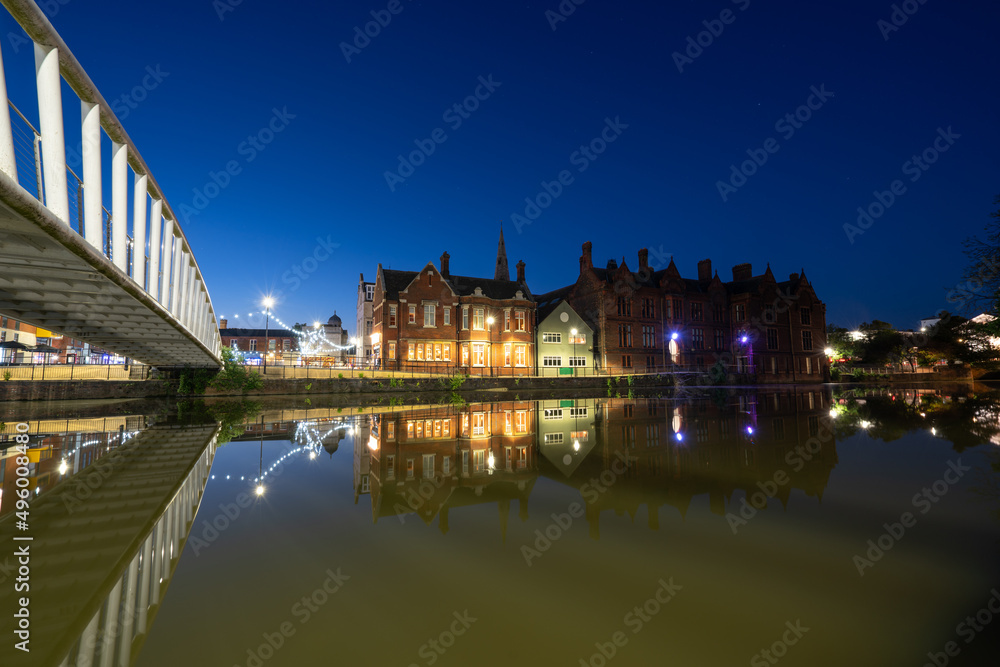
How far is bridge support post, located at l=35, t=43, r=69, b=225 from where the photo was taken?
236 inches

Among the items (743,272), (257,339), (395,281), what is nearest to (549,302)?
(395,281)

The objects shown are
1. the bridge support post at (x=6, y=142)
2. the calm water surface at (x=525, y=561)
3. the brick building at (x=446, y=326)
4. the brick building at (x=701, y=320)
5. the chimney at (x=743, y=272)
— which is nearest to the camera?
the calm water surface at (x=525, y=561)

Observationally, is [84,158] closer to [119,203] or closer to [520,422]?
[119,203]

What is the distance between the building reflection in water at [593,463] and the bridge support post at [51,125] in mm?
5680

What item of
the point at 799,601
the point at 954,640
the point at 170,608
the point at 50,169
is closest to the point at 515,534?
the point at 799,601

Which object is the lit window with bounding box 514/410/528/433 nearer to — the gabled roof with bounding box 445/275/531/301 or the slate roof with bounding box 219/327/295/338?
the gabled roof with bounding box 445/275/531/301

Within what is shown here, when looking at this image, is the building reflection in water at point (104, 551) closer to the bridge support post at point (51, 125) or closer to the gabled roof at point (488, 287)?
the bridge support post at point (51, 125)

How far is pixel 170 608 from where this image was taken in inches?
117

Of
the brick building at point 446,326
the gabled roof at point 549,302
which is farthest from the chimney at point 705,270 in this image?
the brick building at point 446,326

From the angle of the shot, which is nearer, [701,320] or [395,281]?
[395,281]

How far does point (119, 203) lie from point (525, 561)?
9904mm

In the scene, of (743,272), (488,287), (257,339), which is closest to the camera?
(488,287)

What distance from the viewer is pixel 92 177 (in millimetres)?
7262

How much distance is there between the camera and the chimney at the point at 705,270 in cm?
5467
